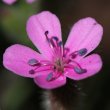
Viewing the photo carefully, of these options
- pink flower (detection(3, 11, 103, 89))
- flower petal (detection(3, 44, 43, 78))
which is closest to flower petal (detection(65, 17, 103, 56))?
pink flower (detection(3, 11, 103, 89))

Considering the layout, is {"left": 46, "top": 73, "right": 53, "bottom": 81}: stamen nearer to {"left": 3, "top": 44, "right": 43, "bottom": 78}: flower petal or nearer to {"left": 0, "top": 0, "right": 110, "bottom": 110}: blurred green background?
{"left": 3, "top": 44, "right": 43, "bottom": 78}: flower petal

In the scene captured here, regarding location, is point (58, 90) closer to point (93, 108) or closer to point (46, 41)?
point (46, 41)

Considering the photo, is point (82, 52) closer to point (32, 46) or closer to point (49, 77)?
point (49, 77)

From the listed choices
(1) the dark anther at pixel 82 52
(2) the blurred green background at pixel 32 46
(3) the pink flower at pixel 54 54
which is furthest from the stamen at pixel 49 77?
(2) the blurred green background at pixel 32 46

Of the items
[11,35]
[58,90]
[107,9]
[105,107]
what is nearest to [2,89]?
[11,35]

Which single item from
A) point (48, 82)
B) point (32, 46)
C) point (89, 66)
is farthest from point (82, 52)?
point (32, 46)

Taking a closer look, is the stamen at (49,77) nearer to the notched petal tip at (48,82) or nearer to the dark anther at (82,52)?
the notched petal tip at (48,82)
